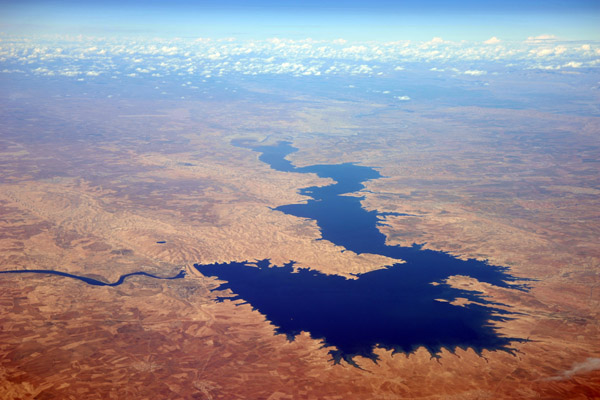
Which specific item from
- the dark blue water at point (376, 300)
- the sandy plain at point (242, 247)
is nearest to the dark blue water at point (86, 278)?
the sandy plain at point (242, 247)

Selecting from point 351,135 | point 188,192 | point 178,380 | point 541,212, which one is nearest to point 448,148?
point 351,135

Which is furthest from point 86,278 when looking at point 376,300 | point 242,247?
point 376,300

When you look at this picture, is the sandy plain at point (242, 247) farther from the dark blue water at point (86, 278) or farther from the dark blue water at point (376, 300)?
the dark blue water at point (376, 300)

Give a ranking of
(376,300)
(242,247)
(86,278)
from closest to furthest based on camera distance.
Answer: (376,300) < (86,278) < (242,247)

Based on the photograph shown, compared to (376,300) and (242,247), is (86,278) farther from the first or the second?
(376,300)

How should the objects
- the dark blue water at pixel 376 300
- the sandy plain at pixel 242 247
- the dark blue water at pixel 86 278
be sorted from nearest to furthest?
1. the sandy plain at pixel 242 247
2. the dark blue water at pixel 376 300
3. the dark blue water at pixel 86 278

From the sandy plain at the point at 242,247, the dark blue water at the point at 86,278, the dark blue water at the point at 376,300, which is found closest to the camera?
the sandy plain at the point at 242,247

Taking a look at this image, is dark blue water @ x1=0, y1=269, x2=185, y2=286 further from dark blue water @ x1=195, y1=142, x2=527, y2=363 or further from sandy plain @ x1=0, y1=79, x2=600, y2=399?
dark blue water @ x1=195, y1=142, x2=527, y2=363
